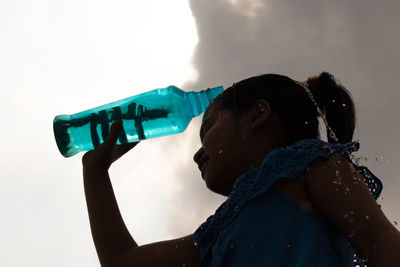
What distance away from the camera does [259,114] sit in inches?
84.7

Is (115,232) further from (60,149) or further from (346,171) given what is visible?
(346,171)

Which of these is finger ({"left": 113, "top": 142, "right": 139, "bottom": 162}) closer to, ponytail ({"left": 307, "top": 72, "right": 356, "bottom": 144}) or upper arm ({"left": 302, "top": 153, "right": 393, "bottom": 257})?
ponytail ({"left": 307, "top": 72, "right": 356, "bottom": 144})

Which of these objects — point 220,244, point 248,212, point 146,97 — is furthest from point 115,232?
point 146,97

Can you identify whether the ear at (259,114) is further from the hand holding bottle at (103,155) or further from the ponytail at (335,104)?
the hand holding bottle at (103,155)

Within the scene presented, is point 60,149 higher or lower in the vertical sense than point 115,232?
higher

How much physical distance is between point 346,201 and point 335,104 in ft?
3.19

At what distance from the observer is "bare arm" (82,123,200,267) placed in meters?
2.16

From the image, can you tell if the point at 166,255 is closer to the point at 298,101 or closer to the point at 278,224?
the point at 278,224

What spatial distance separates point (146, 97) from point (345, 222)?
5.33 ft

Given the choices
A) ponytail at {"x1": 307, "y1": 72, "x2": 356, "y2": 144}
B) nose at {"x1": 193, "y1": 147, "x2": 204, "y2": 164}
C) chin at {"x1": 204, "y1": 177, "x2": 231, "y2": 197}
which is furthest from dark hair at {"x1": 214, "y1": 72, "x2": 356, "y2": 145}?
chin at {"x1": 204, "y1": 177, "x2": 231, "y2": 197}

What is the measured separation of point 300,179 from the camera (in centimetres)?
167

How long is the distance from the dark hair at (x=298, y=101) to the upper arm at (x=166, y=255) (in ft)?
2.21

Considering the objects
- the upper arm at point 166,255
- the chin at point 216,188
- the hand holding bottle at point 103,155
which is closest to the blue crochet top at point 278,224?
the chin at point 216,188

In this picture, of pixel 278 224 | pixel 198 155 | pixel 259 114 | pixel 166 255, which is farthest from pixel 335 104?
pixel 166 255
